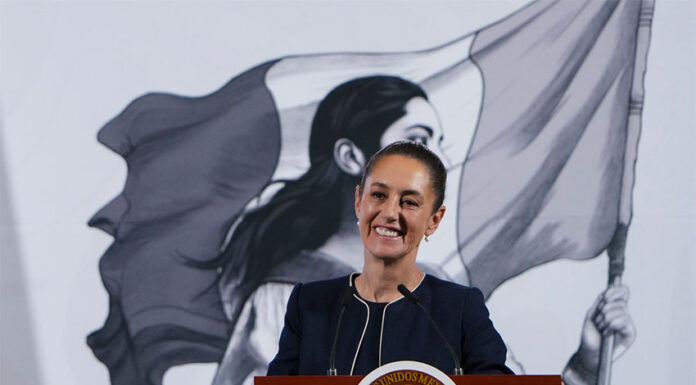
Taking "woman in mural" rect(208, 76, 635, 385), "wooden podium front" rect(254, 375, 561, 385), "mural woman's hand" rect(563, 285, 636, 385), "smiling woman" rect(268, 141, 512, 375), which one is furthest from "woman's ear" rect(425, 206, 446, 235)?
"mural woman's hand" rect(563, 285, 636, 385)

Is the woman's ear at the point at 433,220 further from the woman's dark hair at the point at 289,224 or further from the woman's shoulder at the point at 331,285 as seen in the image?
the woman's dark hair at the point at 289,224

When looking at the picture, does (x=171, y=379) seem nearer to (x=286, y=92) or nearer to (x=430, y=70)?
(x=286, y=92)

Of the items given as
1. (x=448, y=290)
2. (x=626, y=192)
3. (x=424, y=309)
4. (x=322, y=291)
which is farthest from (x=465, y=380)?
(x=626, y=192)

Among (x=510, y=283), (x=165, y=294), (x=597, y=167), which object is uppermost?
(x=597, y=167)

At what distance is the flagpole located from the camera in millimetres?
3201

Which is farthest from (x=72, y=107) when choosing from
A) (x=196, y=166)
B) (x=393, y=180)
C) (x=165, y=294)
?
(x=393, y=180)

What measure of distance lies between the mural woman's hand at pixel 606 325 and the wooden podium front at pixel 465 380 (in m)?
1.92

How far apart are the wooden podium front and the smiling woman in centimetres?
21

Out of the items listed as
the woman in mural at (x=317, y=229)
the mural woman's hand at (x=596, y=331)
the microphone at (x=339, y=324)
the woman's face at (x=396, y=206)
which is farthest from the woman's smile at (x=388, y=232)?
the mural woman's hand at (x=596, y=331)

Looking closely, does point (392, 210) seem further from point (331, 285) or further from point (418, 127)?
point (418, 127)

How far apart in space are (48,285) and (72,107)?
0.68 metres

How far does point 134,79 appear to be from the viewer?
3250 millimetres

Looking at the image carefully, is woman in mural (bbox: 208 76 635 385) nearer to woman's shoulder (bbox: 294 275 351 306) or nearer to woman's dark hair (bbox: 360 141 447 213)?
woman's shoulder (bbox: 294 275 351 306)

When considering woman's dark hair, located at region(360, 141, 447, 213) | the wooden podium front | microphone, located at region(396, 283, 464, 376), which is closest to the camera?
the wooden podium front
